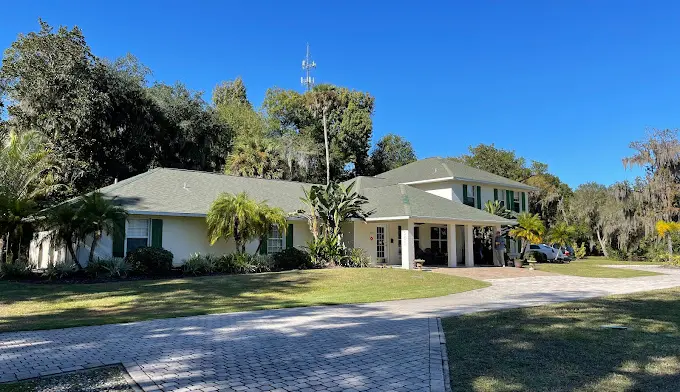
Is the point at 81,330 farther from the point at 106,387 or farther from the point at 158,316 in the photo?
the point at 106,387

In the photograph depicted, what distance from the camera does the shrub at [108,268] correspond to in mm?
16422

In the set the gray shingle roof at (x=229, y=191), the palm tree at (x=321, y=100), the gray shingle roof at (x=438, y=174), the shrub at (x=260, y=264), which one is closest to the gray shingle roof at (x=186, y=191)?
the gray shingle roof at (x=229, y=191)

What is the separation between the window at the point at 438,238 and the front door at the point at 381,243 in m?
4.30

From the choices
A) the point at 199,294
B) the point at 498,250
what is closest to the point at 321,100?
the point at 498,250

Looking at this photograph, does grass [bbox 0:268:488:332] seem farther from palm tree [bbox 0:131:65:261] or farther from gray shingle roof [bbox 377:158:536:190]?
gray shingle roof [bbox 377:158:536:190]

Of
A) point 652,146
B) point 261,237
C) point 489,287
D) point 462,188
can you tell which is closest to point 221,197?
point 261,237

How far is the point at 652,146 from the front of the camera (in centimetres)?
3341

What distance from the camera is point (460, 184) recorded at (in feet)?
102

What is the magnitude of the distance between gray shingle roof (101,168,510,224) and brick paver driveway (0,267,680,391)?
35.9ft

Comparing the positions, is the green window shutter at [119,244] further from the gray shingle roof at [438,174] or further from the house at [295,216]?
the gray shingle roof at [438,174]

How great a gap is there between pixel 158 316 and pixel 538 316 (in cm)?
811

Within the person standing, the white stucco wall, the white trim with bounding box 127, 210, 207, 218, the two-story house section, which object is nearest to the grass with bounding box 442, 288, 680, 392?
the white trim with bounding box 127, 210, 207, 218

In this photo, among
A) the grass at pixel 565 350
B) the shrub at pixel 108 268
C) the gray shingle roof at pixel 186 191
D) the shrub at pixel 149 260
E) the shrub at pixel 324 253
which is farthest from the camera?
the shrub at pixel 324 253

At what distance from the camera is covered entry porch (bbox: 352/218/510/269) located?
22.5 metres
